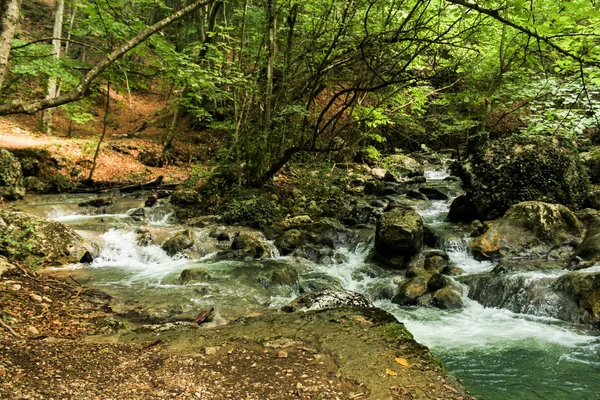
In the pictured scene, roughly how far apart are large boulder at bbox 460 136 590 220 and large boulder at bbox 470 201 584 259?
1.51m

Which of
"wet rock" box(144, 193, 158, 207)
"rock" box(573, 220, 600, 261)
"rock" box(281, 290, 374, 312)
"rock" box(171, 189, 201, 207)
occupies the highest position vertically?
"rock" box(573, 220, 600, 261)

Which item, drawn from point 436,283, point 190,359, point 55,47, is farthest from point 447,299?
point 55,47

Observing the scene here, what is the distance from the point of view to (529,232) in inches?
353

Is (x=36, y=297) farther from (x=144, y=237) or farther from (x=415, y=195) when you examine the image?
(x=415, y=195)

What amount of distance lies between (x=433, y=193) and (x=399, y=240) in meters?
6.64

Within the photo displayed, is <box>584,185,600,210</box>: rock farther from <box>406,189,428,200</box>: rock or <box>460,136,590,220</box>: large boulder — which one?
<box>406,189,428,200</box>: rock

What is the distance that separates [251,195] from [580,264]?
835cm

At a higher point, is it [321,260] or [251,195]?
[251,195]

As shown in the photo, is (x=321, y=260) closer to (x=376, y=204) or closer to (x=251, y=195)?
(x=251, y=195)

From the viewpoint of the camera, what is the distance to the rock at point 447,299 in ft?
21.9

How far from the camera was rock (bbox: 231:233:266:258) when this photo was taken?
9.13 m

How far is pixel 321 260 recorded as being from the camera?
917 cm

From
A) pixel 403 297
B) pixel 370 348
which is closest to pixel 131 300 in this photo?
pixel 370 348

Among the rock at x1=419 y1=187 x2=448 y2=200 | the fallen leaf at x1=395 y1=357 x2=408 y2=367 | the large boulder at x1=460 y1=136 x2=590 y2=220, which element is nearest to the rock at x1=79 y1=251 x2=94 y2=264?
the fallen leaf at x1=395 y1=357 x2=408 y2=367
